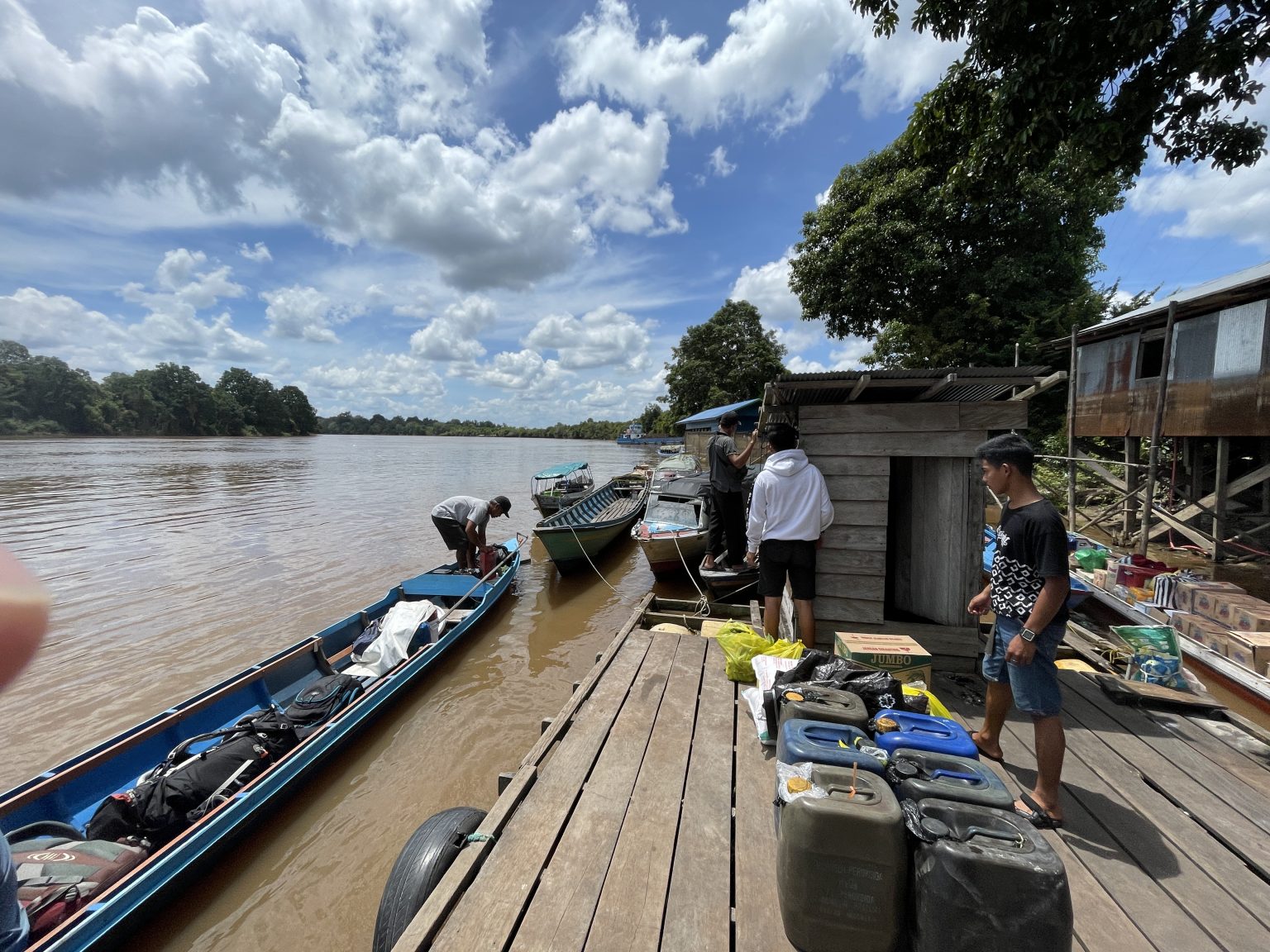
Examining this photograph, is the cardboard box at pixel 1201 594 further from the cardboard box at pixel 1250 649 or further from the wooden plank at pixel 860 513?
the wooden plank at pixel 860 513

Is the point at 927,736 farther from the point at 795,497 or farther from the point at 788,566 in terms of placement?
the point at 795,497

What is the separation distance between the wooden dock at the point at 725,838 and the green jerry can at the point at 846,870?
0.63ft

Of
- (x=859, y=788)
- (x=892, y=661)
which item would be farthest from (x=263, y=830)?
(x=892, y=661)

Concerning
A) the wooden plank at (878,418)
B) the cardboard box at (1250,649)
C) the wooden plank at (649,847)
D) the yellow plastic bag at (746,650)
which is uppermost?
the wooden plank at (878,418)

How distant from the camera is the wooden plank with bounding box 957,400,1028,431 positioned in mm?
3973

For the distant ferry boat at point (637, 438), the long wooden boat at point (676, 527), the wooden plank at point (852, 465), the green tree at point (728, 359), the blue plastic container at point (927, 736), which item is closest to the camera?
the blue plastic container at point (927, 736)

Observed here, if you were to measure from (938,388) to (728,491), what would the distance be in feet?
12.3

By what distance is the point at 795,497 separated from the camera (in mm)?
4238

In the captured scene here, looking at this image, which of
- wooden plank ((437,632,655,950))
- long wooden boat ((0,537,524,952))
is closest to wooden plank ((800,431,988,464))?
Answer: wooden plank ((437,632,655,950))

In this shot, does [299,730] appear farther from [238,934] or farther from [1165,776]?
[1165,776]

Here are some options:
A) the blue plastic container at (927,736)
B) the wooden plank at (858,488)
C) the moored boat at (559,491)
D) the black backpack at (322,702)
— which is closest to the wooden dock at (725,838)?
the blue plastic container at (927,736)

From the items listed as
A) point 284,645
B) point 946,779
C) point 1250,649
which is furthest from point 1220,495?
point 284,645

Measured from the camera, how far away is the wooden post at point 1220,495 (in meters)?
9.42

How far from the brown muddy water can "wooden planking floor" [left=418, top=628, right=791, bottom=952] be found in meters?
2.26
